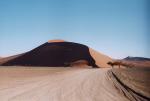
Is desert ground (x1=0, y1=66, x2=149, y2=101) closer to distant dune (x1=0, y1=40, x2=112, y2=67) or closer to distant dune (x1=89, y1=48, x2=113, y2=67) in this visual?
Result: distant dune (x1=0, y1=40, x2=112, y2=67)

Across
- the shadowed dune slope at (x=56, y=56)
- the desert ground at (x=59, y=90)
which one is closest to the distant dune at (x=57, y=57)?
the shadowed dune slope at (x=56, y=56)

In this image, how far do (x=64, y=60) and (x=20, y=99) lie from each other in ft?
339

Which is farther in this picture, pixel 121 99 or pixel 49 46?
pixel 49 46

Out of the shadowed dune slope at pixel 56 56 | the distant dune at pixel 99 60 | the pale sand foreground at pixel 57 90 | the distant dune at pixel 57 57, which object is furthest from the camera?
the distant dune at pixel 99 60

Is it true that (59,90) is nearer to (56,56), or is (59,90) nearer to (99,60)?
(56,56)

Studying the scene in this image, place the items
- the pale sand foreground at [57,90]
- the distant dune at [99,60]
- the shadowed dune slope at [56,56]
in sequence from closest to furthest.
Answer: the pale sand foreground at [57,90] → the shadowed dune slope at [56,56] → the distant dune at [99,60]

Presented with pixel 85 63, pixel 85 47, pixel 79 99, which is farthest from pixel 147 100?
pixel 85 47

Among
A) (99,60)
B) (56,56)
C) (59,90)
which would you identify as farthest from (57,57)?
(59,90)

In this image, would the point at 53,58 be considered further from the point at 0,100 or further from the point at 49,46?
the point at 0,100

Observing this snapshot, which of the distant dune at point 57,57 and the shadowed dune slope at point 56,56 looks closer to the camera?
the distant dune at point 57,57

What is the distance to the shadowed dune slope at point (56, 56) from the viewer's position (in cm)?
11606

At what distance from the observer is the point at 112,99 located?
46.5ft

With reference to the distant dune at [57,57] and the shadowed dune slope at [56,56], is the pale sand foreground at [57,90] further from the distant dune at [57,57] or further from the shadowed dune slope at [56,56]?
the shadowed dune slope at [56,56]

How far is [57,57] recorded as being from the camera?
121 m
